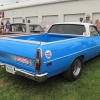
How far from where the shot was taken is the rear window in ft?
17.6

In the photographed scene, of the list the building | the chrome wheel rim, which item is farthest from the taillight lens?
the building

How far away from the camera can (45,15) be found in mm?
19234

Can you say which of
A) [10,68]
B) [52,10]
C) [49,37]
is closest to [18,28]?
[49,37]

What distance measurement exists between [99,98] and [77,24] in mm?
2717

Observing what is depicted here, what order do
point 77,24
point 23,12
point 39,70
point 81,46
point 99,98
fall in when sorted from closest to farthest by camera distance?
point 39,70
point 99,98
point 81,46
point 77,24
point 23,12

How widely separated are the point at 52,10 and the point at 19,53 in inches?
603

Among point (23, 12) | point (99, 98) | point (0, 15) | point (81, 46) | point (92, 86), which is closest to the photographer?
point (99, 98)

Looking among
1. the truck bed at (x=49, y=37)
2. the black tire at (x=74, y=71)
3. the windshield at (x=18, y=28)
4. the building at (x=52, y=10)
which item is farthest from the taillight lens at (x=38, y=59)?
the building at (x=52, y=10)

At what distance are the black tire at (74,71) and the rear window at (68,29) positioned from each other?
1.22 m

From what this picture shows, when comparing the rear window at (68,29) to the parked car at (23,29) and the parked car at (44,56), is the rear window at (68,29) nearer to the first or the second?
the parked car at (44,56)

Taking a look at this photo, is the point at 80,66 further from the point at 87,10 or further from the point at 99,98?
the point at 87,10

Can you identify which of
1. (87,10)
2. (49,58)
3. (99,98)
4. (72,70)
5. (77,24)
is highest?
(87,10)

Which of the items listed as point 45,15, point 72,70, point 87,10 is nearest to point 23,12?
point 45,15

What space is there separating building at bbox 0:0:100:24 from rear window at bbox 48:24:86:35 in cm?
A: 943
